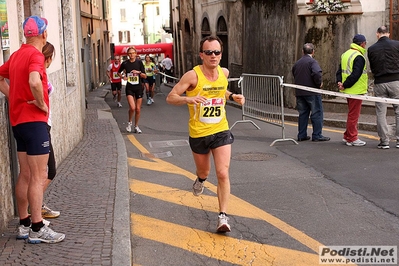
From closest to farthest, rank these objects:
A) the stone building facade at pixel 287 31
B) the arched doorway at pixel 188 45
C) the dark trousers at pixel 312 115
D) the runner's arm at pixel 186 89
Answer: the runner's arm at pixel 186 89, the dark trousers at pixel 312 115, the stone building facade at pixel 287 31, the arched doorway at pixel 188 45

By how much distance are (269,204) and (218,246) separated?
159 centimetres

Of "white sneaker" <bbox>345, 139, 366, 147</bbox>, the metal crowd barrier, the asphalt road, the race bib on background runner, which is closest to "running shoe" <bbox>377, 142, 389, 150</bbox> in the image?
the asphalt road

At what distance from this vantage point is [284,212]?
6.78m

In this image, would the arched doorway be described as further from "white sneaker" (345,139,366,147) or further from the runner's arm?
the runner's arm

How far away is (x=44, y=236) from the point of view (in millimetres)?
5449

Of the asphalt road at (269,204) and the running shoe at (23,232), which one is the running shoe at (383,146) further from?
the running shoe at (23,232)

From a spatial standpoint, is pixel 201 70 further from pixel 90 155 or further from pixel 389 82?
pixel 389 82

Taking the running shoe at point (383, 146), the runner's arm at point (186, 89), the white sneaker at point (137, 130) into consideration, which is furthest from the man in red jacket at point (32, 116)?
the white sneaker at point (137, 130)

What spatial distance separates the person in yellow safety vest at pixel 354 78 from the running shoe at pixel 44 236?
6853 millimetres

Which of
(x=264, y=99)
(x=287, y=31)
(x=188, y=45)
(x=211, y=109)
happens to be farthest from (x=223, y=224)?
(x=188, y=45)

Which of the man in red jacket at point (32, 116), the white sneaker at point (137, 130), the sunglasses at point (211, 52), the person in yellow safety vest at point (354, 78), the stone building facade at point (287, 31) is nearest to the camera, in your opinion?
the man in red jacket at point (32, 116)

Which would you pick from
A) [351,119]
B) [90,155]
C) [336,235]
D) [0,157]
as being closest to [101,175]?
[90,155]

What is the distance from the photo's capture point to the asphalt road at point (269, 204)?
5617 millimetres

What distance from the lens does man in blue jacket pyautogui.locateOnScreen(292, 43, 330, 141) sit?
12.0 metres
